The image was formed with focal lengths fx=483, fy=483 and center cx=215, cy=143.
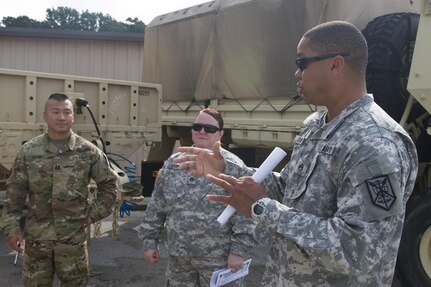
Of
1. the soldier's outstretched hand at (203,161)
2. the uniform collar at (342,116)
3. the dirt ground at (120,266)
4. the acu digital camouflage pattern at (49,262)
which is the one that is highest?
the uniform collar at (342,116)

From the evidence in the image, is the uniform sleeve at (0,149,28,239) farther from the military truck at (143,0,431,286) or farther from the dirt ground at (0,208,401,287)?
the military truck at (143,0,431,286)

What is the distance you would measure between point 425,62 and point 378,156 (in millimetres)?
2482

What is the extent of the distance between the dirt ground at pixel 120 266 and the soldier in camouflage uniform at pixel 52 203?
130 centimetres

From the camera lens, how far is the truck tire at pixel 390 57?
3.88 m

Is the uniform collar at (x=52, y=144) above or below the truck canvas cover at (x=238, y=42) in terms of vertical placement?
below

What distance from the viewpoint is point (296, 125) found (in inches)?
191

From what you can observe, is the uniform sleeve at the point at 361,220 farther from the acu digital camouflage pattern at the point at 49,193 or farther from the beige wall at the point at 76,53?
the beige wall at the point at 76,53

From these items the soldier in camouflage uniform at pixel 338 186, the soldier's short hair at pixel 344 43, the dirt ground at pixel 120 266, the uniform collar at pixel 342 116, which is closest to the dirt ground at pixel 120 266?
the dirt ground at pixel 120 266

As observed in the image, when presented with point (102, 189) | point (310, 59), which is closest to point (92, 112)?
point (102, 189)

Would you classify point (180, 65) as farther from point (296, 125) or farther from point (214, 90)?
point (296, 125)

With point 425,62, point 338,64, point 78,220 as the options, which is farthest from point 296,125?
point 338,64

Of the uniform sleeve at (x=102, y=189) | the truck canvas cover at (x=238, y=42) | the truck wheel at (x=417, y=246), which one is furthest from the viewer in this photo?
the truck canvas cover at (x=238, y=42)

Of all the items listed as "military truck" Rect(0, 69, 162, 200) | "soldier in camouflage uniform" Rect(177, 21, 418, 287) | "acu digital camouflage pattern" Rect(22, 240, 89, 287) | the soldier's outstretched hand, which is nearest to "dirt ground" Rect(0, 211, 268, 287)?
"military truck" Rect(0, 69, 162, 200)

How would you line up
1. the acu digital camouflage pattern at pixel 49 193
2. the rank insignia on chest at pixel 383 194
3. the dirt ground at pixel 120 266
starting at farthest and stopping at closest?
1. the dirt ground at pixel 120 266
2. the acu digital camouflage pattern at pixel 49 193
3. the rank insignia on chest at pixel 383 194
